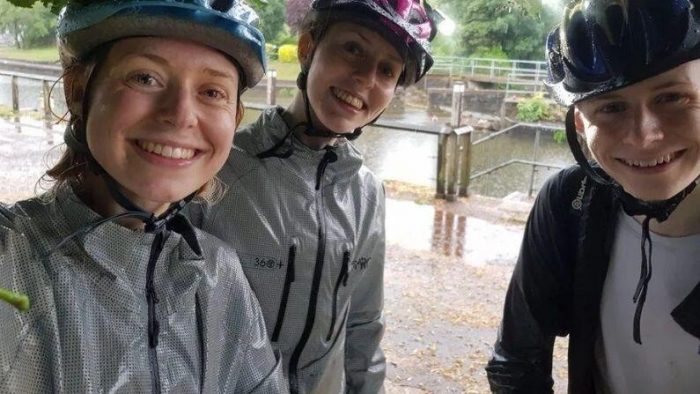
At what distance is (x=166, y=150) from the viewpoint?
4.45ft

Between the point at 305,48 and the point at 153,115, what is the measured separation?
3.19ft

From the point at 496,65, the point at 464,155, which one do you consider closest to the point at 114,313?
the point at 496,65

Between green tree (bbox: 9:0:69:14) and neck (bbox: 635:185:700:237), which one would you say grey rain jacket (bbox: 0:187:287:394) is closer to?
green tree (bbox: 9:0:69:14)

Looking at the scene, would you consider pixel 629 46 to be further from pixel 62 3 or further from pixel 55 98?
pixel 55 98

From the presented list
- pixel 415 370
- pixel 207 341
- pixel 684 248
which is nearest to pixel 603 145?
pixel 684 248

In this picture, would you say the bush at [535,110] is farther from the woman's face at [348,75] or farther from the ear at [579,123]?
the ear at [579,123]

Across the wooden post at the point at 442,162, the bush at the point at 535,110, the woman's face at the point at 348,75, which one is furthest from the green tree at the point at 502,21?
the bush at the point at 535,110

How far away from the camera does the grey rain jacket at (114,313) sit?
1.10m

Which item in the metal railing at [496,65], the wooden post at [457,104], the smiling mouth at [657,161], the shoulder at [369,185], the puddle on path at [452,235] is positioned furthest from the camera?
the wooden post at [457,104]

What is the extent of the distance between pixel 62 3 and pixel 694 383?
188cm

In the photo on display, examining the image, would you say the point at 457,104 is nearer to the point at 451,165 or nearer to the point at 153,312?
the point at 451,165

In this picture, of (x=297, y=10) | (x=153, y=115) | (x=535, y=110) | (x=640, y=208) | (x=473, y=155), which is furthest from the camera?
(x=535, y=110)

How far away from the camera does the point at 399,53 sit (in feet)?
6.89

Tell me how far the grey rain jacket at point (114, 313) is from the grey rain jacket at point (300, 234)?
1.14 feet
